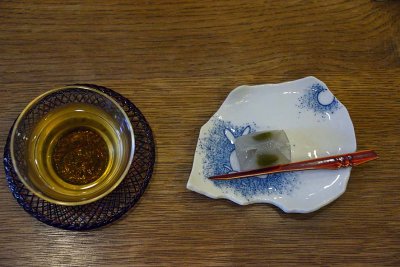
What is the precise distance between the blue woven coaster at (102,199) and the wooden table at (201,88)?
27mm

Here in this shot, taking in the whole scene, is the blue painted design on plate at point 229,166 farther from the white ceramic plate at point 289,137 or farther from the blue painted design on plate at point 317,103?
the blue painted design on plate at point 317,103

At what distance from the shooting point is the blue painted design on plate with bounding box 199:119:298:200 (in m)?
0.92

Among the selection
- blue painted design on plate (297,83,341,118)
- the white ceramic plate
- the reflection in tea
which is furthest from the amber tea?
blue painted design on plate (297,83,341,118)

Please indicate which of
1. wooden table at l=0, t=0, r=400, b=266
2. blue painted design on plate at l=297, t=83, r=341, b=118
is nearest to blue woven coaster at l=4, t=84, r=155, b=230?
wooden table at l=0, t=0, r=400, b=266

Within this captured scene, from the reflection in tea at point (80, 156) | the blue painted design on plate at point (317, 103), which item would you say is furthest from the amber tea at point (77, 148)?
the blue painted design on plate at point (317, 103)

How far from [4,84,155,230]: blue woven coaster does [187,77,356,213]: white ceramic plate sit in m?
0.10

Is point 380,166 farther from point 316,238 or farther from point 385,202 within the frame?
point 316,238

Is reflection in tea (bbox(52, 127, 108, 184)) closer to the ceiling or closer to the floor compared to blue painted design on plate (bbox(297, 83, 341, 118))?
closer to the floor

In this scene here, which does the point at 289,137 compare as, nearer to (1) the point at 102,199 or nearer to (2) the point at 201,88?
(2) the point at 201,88

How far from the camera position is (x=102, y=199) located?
2.97 feet

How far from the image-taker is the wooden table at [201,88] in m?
0.91

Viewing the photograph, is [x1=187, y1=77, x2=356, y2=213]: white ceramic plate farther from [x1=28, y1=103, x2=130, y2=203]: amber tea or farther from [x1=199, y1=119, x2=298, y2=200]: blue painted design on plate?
A: [x1=28, y1=103, x2=130, y2=203]: amber tea

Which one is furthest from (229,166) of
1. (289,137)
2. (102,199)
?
(102,199)

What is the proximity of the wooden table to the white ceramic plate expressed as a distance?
33 mm
